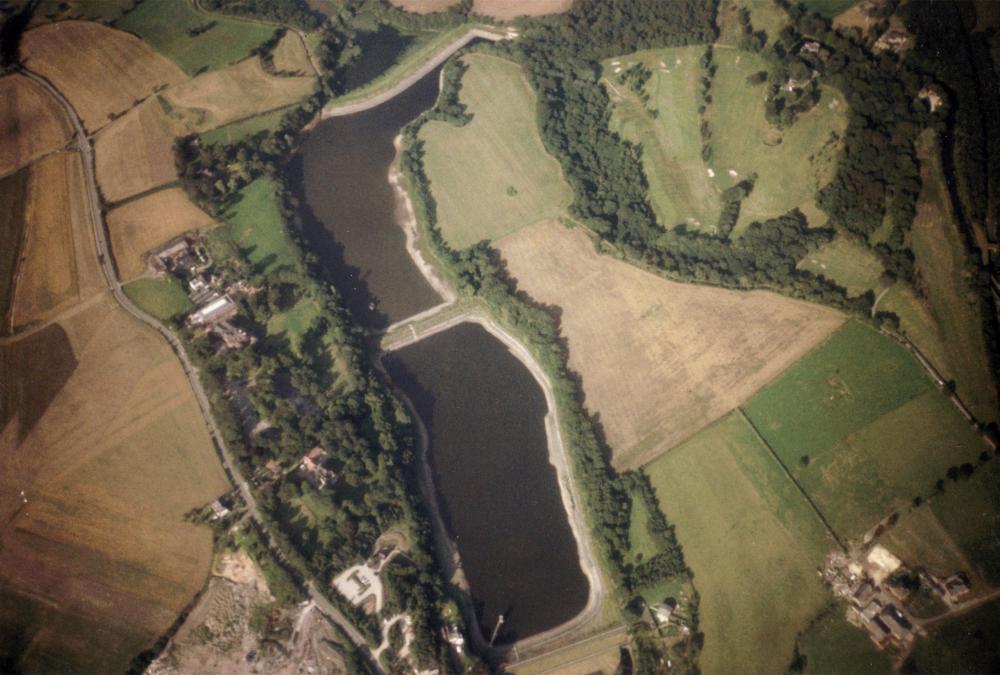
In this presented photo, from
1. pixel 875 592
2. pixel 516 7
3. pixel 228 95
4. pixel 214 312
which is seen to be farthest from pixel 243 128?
pixel 875 592

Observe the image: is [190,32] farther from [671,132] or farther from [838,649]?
[838,649]

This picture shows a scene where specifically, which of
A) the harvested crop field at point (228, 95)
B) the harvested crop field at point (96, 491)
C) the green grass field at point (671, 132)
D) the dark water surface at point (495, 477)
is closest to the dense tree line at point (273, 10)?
the harvested crop field at point (228, 95)

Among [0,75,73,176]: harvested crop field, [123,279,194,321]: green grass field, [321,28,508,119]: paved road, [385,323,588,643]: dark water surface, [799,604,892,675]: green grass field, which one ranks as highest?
[0,75,73,176]: harvested crop field

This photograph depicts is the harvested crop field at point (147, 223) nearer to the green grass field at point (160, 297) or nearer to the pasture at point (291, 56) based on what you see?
the green grass field at point (160, 297)

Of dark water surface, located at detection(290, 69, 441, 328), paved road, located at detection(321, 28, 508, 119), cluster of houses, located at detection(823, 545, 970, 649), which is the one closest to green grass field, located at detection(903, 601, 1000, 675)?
cluster of houses, located at detection(823, 545, 970, 649)

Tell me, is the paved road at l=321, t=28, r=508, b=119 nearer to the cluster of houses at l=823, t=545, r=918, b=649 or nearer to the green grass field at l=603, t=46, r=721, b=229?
the green grass field at l=603, t=46, r=721, b=229
